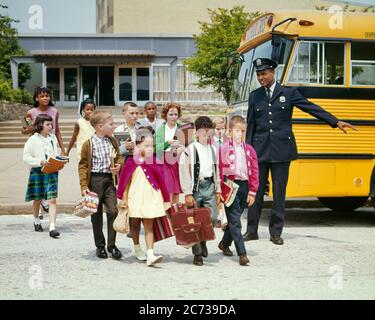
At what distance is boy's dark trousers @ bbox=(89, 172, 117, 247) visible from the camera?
22.7 feet

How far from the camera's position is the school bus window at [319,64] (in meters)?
8.91

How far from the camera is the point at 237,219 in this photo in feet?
21.6

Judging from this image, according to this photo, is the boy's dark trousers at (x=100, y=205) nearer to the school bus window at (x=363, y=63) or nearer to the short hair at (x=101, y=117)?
the short hair at (x=101, y=117)

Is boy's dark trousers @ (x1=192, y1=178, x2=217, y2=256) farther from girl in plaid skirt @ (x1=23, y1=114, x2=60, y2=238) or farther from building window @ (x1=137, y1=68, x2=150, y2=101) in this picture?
building window @ (x1=137, y1=68, x2=150, y2=101)

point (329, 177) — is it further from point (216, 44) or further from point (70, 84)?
point (70, 84)

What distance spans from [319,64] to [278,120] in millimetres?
1562

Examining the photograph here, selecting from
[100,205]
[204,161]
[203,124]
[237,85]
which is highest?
[237,85]

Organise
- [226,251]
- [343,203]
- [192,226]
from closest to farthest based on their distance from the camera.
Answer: [192,226] < [226,251] < [343,203]

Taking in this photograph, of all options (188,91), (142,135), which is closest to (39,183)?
(142,135)

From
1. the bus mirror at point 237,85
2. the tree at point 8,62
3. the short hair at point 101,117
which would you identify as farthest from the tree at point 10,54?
the short hair at point 101,117

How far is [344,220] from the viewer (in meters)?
10.1

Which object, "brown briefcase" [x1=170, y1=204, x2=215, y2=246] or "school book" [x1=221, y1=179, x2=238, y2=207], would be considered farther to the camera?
"school book" [x1=221, y1=179, x2=238, y2=207]

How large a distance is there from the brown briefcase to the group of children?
0.11m

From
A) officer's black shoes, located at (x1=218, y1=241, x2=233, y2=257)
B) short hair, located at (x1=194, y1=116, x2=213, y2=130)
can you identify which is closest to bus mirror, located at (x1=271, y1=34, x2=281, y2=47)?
short hair, located at (x1=194, y1=116, x2=213, y2=130)
